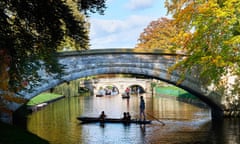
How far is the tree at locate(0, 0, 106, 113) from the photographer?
888cm

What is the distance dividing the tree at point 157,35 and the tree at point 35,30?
37901 mm

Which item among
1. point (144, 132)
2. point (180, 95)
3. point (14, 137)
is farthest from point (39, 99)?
point (14, 137)

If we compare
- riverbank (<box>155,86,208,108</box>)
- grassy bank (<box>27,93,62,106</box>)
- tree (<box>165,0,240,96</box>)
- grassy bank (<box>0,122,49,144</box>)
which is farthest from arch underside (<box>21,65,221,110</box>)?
grassy bank (<box>27,93,62,106</box>)

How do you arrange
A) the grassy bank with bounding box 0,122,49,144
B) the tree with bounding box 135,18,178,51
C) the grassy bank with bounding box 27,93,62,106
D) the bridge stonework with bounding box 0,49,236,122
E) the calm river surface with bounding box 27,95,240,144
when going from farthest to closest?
the tree with bounding box 135,18,178,51 < the grassy bank with bounding box 27,93,62,106 < the bridge stonework with bounding box 0,49,236,122 < the calm river surface with bounding box 27,95,240,144 < the grassy bank with bounding box 0,122,49,144

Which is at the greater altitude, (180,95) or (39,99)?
(180,95)

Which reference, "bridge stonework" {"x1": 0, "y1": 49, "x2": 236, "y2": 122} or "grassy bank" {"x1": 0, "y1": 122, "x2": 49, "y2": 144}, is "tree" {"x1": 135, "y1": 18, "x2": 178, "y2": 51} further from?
"grassy bank" {"x1": 0, "y1": 122, "x2": 49, "y2": 144}

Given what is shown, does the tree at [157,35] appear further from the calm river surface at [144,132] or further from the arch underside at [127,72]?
the calm river surface at [144,132]

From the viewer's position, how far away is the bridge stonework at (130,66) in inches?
882

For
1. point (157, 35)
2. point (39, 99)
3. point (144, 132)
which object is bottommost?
point (144, 132)

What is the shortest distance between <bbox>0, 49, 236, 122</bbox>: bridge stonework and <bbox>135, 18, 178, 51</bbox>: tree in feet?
77.6

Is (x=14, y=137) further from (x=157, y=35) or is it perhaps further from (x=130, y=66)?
(x=157, y=35)

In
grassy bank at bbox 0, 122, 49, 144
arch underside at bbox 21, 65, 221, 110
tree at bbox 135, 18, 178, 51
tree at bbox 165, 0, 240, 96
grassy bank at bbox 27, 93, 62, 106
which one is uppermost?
tree at bbox 135, 18, 178, 51

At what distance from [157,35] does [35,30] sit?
4394 centimetres

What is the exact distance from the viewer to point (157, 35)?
52875 mm
